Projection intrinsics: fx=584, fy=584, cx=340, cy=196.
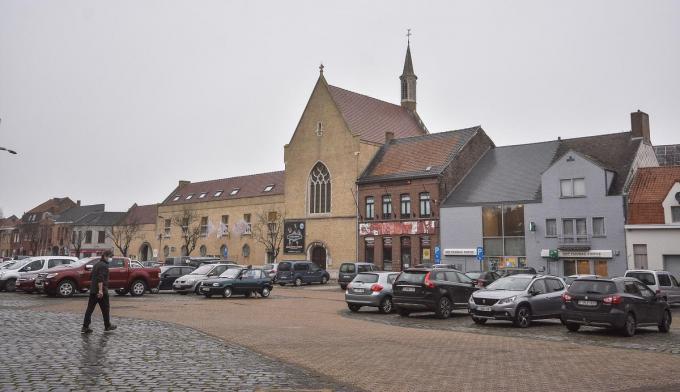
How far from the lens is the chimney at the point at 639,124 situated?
3922cm

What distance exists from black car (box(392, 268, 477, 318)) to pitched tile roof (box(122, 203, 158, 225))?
215ft

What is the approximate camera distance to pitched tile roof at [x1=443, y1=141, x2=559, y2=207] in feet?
134

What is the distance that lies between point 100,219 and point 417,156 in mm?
63505

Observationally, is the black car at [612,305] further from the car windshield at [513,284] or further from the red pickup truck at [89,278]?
the red pickup truck at [89,278]

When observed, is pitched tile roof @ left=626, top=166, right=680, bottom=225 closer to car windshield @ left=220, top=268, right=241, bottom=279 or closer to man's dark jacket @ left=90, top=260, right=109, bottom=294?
car windshield @ left=220, top=268, right=241, bottom=279

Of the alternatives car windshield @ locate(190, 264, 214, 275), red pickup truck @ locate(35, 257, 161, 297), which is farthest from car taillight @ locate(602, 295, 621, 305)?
car windshield @ locate(190, 264, 214, 275)

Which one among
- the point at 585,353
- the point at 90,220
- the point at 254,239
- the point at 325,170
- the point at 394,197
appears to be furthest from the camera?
the point at 90,220

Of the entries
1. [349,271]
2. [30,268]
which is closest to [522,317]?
[349,271]

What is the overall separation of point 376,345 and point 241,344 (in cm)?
280

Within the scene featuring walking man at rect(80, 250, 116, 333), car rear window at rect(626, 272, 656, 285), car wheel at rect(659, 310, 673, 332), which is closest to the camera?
walking man at rect(80, 250, 116, 333)

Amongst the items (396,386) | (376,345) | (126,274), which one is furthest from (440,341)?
(126,274)

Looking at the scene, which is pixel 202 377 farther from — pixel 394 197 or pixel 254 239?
pixel 254 239

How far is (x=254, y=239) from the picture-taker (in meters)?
60.4

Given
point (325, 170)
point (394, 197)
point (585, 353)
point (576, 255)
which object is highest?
point (325, 170)
